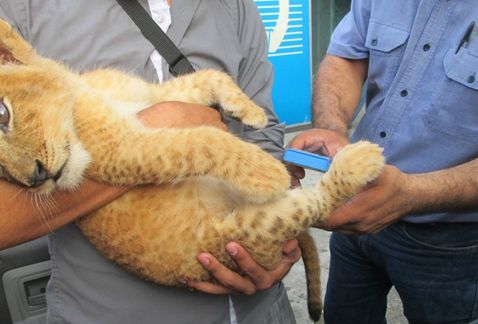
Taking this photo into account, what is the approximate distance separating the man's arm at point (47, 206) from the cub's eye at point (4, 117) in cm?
20

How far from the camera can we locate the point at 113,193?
162 centimetres

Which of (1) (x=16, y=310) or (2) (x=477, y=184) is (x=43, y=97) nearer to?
(1) (x=16, y=310)

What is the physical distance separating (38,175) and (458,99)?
189 centimetres

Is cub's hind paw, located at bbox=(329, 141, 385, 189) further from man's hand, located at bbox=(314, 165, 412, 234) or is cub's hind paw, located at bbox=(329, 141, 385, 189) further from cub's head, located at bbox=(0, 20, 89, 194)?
cub's head, located at bbox=(0, 20, 89, 194)

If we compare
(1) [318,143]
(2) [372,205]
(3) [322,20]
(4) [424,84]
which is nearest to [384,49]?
(4) [424,84]

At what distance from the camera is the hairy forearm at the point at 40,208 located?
144 centimetres

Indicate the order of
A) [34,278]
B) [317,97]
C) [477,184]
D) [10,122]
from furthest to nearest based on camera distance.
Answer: [317,97]
[34,278]
[477,184]
[10,122]

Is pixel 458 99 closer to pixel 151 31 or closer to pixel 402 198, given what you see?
pixel 402 198

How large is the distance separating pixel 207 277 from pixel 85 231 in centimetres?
49

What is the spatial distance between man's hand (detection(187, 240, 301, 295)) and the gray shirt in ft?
0.30

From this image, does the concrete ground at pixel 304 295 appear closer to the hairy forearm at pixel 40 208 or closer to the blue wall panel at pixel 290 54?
the blue wall panel at pixel 290 54

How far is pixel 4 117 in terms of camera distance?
1.57 m

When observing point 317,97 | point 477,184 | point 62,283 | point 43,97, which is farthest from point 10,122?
point 477,184

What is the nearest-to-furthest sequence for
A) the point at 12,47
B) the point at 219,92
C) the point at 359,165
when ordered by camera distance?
1. the point at 12,47
2. the point at 359,165
3. the point at 219,92
